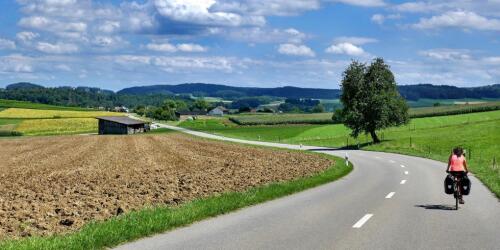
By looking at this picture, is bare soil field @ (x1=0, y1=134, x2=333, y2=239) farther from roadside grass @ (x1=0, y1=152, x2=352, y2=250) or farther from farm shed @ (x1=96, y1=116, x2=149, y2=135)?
farm shed @ (x1=96, y1=116, x2=149, y2=135)

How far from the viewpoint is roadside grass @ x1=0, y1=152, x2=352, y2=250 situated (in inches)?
414

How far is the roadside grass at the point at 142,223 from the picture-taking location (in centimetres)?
1052

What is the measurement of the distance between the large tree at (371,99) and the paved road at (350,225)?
5053 centimetres

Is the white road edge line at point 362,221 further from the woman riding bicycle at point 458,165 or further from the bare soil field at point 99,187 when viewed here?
the bare soil field at point 99,187

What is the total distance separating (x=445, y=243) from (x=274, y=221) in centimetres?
408

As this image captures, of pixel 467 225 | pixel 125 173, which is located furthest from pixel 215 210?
pixel 125 173

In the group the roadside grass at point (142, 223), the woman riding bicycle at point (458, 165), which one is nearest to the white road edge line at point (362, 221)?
the roadside grass at point (142, 223)

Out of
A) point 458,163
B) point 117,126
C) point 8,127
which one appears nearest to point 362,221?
point 458,163

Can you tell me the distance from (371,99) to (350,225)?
2359 inches

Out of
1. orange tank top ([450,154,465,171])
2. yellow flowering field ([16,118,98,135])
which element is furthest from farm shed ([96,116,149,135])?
orange tank top ([450,154,465,171])

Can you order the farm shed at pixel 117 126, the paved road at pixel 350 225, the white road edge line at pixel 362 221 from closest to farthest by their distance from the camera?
the paved road at pixel 350 225
the white road edge line at pixel 362 221
the farm shed at pixel 117 126

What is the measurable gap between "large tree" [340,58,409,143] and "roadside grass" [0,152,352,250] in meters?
53.1

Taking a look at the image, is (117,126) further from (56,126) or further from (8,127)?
(8,127)

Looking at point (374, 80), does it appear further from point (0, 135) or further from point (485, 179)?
point (0, 135)
